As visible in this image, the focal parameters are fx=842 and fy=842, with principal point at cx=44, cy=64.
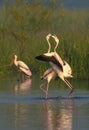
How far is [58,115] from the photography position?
13727 mm

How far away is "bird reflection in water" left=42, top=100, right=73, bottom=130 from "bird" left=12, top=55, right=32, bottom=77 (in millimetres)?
6494

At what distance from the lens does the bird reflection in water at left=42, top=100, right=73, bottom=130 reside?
12.3 metres

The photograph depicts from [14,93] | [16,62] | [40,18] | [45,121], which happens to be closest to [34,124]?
[45,121]

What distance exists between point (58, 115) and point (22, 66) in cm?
959

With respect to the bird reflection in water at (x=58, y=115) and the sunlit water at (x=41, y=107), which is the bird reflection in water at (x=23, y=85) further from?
the bird reflection in water at (x=58, y=115)

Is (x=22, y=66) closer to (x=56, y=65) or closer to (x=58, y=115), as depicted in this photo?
(x=56, y=65)

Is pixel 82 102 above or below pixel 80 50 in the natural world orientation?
below

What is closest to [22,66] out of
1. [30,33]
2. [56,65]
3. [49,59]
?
[30,33]

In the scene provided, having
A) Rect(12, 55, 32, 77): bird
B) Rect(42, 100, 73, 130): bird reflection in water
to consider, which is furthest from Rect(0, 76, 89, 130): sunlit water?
Rect(12, 55, 32, 77): bird

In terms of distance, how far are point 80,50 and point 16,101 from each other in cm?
585

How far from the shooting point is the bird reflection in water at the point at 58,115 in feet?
40.5

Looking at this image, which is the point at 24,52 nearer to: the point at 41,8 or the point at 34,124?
the point at 41,8

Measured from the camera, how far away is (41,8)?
84.6 feet

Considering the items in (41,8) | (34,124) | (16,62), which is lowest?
(34,124)
